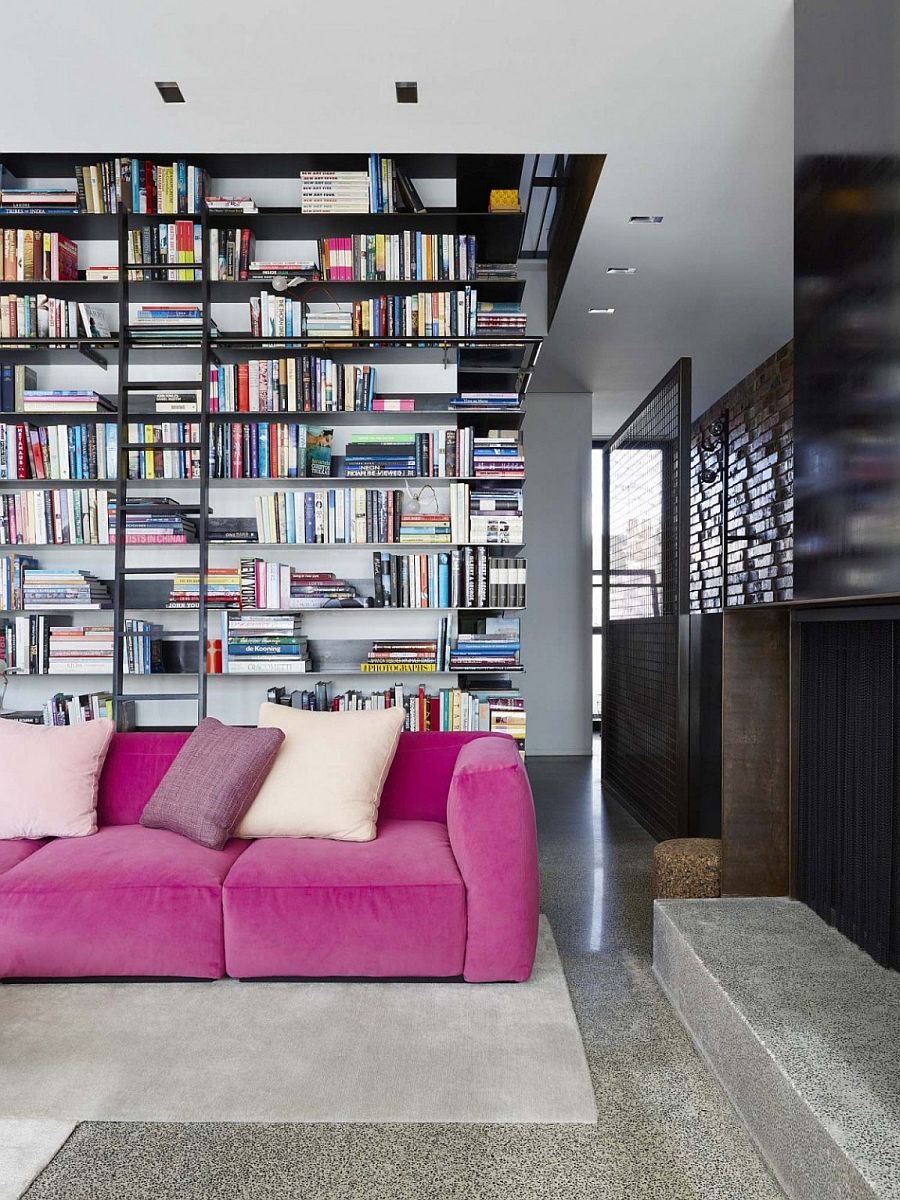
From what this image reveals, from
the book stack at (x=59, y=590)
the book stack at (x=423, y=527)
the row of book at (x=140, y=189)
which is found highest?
the row of book at (x=140, y=189)

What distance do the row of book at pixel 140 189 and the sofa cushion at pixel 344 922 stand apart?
340 cm

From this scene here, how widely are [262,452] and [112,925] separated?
101 inches

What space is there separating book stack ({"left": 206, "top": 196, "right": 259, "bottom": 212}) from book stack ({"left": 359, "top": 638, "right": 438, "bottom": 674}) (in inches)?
87.3

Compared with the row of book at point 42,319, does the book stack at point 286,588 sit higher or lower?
lower

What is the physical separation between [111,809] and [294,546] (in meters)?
1.75

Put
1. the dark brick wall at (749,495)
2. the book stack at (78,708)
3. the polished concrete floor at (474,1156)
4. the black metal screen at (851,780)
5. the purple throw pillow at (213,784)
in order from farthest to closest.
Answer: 1. the dark brick wall at (749,495)
2. the book stack at (78,708)
3. the purple throw pillow at (213,784)
4. the black metal screen at (851,780)
5. the polished concrete floor at (474,1156)

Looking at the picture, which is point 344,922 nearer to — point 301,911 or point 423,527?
point 301,911

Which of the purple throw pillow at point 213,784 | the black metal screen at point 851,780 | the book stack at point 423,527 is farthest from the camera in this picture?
the book stack at point 423,527

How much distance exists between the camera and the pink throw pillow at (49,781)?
3.28 m

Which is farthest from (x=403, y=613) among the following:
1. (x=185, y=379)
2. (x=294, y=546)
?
(x=185, y=379)

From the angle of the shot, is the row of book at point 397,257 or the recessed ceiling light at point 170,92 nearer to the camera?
the recessed ceiling light at point 170,92

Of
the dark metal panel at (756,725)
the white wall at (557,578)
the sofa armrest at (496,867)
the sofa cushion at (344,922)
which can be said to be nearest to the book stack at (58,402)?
the sofa cushion at (344,922)

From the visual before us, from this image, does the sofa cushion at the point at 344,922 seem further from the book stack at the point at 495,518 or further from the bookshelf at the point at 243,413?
the book stack at the point at 495,518

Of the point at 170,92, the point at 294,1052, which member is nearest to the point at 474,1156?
the point at 294,1052
